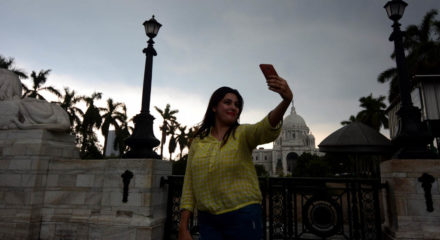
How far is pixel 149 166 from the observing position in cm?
511

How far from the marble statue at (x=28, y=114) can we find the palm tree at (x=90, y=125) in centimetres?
2679

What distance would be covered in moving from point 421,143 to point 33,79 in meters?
33.4

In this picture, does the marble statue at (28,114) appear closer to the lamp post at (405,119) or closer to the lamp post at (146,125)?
the lamp post at (146,125)

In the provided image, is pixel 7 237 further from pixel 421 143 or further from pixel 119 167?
pixel 421 143

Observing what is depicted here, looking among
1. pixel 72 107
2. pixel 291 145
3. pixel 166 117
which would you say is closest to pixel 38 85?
pixel 72 107

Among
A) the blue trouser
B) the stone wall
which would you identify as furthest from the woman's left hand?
the stone wall

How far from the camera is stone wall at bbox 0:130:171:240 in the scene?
4.95 meters

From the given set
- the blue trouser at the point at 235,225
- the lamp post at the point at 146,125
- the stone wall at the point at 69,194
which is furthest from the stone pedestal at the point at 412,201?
the lamp post at the point at 146,125

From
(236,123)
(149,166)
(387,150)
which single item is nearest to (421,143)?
(387,150)

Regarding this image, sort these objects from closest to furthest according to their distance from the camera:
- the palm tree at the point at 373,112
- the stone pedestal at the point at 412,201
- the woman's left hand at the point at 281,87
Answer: the woman's left hand at the point at 281,87
the stone pedestal at the point at 412,201
the palm tree at the point at 373,112

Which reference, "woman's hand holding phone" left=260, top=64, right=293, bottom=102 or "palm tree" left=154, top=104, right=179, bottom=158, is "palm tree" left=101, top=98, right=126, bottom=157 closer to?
"palm tree" left=154, top=104, right=179, bottom=158

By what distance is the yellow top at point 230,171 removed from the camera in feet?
5.51

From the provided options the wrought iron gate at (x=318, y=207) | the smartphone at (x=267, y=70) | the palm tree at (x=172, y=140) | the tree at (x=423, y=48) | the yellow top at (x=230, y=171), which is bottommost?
the wrought iron gate at (x=318, y=207)

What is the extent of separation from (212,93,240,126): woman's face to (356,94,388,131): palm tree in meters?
35.9
